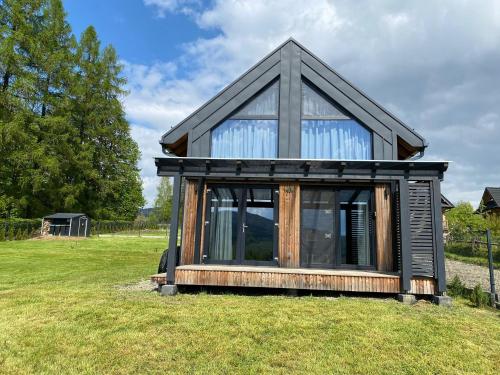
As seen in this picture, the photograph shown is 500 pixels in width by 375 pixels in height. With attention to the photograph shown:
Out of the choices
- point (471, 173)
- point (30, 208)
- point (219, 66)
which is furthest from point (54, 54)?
point (471, 173)

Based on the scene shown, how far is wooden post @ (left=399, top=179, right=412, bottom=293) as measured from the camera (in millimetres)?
6008

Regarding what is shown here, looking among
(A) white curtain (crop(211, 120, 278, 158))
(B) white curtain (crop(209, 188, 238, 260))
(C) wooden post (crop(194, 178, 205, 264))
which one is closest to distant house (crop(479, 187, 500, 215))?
(A) white curtain (crop(211, 120, 278, 158))

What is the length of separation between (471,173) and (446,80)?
126 feet

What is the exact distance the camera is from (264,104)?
8047mm

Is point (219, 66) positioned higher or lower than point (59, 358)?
higher

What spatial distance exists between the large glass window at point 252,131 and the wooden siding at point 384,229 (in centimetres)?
260

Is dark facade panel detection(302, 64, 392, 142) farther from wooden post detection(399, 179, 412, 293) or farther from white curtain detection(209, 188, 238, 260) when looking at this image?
white curtain detection(209, 188, 238, 260)

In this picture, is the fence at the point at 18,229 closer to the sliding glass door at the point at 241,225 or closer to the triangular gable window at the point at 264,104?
the sliding glass door at the point at 241,225

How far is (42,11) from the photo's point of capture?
29250mm

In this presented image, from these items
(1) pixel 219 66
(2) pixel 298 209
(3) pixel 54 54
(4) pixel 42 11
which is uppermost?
(4) pixel 42 11

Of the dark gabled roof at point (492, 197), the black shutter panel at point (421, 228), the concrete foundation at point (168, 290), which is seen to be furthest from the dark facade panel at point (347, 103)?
the dark gabled roof at point (492, 197)

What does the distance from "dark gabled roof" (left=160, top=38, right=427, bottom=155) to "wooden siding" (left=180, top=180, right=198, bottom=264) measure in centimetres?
134

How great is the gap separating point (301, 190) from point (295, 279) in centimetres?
206

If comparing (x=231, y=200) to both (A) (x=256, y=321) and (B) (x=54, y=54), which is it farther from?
(B) (x=54, y=54)
